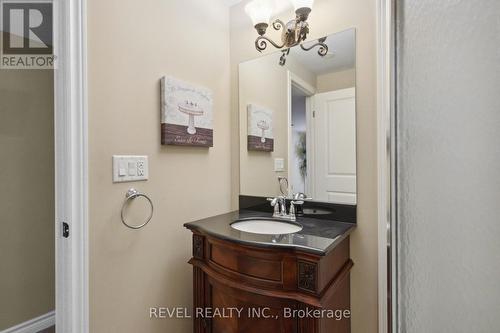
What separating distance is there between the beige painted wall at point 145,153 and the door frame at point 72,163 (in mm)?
37

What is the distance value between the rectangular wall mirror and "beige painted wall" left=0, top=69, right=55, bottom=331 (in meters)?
1.43

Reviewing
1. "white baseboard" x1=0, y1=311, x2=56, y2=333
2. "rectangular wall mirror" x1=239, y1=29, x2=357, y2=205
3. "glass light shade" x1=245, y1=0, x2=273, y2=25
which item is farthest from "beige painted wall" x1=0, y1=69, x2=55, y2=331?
"glass light shade" x1=245, y1=0, x2=273, y2=25

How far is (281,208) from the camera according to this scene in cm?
148

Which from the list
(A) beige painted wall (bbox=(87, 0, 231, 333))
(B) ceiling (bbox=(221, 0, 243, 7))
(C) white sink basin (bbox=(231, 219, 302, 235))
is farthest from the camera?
(B) ceiling (bbox=(221, 0, 243, 7))

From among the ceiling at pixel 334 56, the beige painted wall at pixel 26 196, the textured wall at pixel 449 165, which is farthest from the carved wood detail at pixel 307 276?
the beige painted wall at pixel 26 196

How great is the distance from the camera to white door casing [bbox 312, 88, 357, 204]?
1317mm

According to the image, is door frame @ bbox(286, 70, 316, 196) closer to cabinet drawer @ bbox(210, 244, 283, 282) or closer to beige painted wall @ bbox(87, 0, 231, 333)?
beige painted wall @ bbox(87, 0, 231, 333)

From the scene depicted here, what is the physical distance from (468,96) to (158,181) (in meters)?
1.23

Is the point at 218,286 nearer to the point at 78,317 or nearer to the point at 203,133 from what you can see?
the point at 78,317

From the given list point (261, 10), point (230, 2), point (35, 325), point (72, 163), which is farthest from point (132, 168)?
point (35, 325)

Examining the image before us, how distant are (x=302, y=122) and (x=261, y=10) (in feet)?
2.24

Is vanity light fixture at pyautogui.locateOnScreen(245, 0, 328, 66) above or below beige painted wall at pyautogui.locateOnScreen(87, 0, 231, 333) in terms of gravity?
above

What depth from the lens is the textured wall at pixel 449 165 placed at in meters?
0.48

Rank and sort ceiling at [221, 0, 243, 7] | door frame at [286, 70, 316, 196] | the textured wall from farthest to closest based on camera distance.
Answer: ceiling at [221, 0, 243, 7] < door frame at [286, 70, 316, 196] < the textured wall
